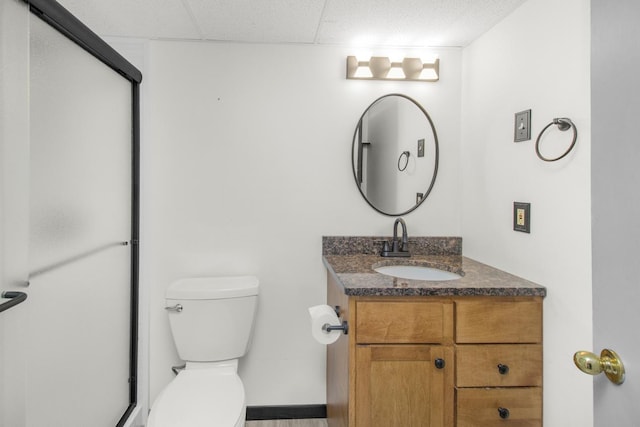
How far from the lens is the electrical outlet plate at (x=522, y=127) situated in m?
1.54

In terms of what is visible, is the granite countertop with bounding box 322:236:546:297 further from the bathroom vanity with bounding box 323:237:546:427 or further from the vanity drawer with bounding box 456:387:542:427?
the vanity drawer with bounding box 456:387:542:427

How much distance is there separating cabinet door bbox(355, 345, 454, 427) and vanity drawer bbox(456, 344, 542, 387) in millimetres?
45

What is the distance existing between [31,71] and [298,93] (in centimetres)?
123

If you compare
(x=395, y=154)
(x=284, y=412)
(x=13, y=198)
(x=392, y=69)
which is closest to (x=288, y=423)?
(x=284, y=412)

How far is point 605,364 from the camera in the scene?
26.3 inches

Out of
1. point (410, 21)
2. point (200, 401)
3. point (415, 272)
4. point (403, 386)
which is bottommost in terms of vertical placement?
point (200, 401)

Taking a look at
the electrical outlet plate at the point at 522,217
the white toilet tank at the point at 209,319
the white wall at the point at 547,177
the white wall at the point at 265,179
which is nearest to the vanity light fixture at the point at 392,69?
the white wall at the point at 265,179

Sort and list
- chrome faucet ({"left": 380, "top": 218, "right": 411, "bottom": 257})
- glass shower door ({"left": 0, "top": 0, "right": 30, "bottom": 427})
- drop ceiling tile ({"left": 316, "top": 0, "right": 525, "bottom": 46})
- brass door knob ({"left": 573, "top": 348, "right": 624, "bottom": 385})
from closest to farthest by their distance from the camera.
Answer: brass door knob ({"left": 573, "top": 348, "right": 624, "bottom": 385}), glass shower door ({"left": 0, "top": 0, "right": 30, "bottom": 427}), drop ceiling tile ({"left": 316, "top": 0, "right": 525, "bottom": 46}), chrome faucet ({"left": 380, "top": 218, "right": 411, "bottom": 257})

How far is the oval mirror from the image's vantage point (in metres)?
2.08

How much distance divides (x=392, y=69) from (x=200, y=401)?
1842 mm

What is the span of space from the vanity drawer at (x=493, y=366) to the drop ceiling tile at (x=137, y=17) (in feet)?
6.04

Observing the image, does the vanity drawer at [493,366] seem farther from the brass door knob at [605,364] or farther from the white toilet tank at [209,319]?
the white toilet tank at [209,319]

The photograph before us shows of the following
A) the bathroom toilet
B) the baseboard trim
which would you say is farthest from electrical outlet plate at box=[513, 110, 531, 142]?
the baseboard trim

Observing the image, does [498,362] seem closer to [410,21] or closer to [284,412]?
[284,412]
